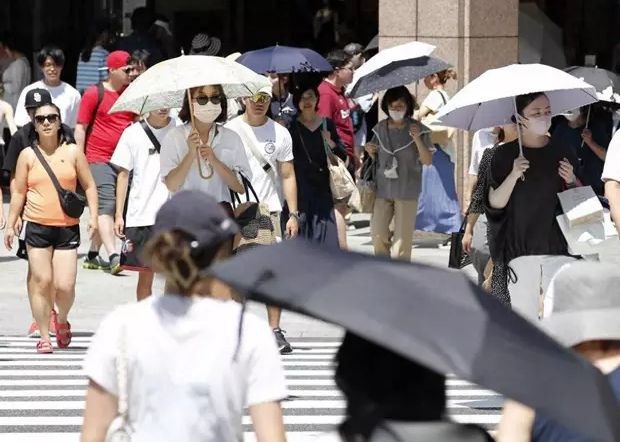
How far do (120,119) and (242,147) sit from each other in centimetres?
439

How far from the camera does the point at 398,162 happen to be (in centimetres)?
1481

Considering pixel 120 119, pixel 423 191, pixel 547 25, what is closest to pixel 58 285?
pixel 120 119

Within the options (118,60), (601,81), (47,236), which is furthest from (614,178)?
(601,81)

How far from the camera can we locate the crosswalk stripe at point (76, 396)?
9648mm

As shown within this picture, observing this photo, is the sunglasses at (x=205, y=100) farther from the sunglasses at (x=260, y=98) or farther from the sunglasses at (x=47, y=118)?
the sunglasses at (x=47, y=118)

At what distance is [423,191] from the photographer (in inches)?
677

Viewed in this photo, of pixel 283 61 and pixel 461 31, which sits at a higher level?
pixel 461 31

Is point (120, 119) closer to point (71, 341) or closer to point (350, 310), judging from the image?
point (71, 341)

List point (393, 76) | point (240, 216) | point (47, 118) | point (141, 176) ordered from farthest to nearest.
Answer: point (393, 76)
point (47, 118)
point (141, 176)
point (240, 216)

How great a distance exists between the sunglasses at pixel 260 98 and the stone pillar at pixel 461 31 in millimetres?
6713

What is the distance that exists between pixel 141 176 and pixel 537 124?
2.59 m

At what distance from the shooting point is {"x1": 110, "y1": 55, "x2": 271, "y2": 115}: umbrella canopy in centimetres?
1066

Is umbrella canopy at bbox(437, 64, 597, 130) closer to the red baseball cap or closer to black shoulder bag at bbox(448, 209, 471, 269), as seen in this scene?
black shoulder bag at bbox(448, 209, 471, 269)

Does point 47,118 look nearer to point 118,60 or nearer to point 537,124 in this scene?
point 118,60
